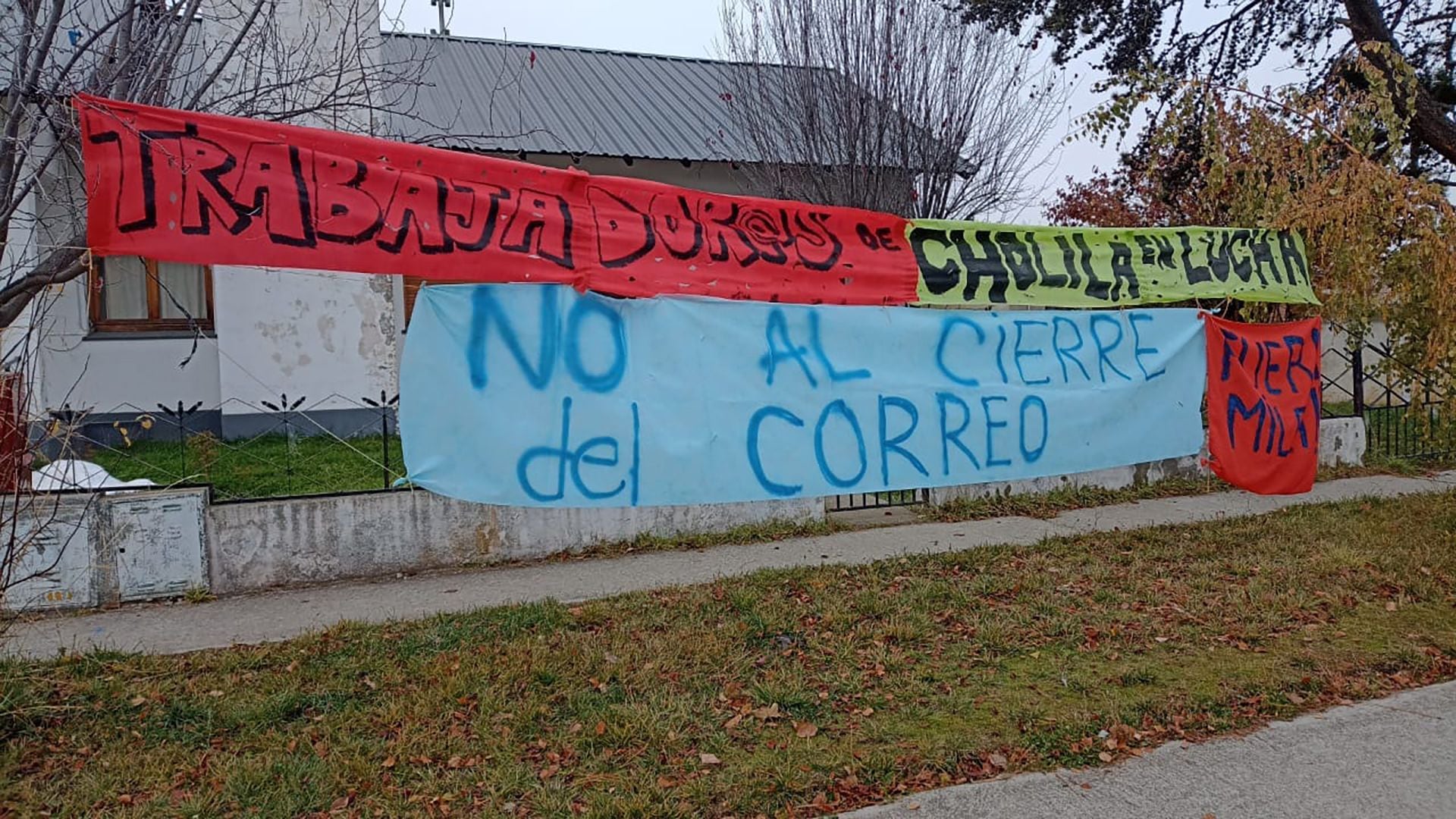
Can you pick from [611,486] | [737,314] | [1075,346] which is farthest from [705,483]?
[1075,346]

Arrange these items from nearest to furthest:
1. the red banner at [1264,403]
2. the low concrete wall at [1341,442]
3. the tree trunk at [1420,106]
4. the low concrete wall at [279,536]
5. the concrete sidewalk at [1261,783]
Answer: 1. the concrete sidewalk at [1261,783]
2. the low concrete wall at [279,536]
3. the red banner at [1264,403]
4. the low concrete wall at [1341,442]
5. the tree trunk at [1420,106]

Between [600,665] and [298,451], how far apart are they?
5368mm

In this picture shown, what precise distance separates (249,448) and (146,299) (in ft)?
11.6

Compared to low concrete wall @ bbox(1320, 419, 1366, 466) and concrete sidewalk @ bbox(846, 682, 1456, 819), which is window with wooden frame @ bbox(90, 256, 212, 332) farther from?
low concrete wall @ bbox(1320, 419, 1366, 466)

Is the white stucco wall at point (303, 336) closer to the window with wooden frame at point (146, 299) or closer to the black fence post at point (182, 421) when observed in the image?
the window with wooden frame at point (146, 299)

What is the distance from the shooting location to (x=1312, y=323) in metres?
8.10

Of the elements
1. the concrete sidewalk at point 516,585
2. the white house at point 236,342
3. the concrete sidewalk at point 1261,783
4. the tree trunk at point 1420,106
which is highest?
the tree trunk at point 1420,106

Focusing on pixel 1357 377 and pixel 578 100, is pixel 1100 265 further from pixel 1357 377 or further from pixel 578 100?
pixel 578 100

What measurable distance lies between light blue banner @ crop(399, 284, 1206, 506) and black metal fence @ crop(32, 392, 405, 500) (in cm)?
102

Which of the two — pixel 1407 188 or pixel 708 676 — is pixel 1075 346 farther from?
pixel 708 676

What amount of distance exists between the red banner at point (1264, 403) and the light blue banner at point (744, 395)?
66 centimetres

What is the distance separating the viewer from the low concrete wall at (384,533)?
19.1ft

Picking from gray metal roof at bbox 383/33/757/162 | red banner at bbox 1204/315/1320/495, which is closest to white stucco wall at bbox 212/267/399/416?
gray metal roof at bbox 383/33/757/162

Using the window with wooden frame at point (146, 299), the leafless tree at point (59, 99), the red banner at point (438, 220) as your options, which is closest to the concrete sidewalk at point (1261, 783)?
the red banner at point (438, 220)
